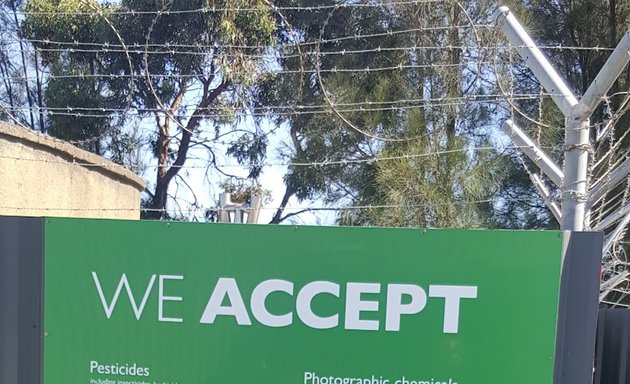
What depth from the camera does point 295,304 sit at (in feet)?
5.73

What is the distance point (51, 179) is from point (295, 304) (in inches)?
113

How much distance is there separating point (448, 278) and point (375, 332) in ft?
0.91

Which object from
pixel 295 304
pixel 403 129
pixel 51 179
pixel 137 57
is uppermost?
pixel 137 57

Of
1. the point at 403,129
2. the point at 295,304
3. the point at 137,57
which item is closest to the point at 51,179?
the point at 295,304

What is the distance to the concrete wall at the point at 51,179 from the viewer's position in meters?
3.49

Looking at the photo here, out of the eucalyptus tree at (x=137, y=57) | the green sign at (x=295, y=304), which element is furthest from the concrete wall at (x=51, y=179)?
the eucalyptus tree at (x=137, y=57)

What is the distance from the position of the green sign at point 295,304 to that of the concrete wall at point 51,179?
199 cm

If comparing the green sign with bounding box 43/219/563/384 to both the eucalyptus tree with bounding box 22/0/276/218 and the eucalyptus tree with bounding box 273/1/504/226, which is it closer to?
the eucalyptus tree with bounding box 273/1/504/226

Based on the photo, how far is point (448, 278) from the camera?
5.62ft

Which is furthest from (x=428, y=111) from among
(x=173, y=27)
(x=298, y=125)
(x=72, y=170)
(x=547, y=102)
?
(x=173, y=27)

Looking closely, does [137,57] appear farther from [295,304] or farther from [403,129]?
[295,304]

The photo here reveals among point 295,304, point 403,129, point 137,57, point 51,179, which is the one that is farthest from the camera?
point 137,57

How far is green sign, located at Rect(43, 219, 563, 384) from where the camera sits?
171cm

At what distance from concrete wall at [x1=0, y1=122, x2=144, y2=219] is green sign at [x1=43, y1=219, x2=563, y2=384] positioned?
1.99 metres
